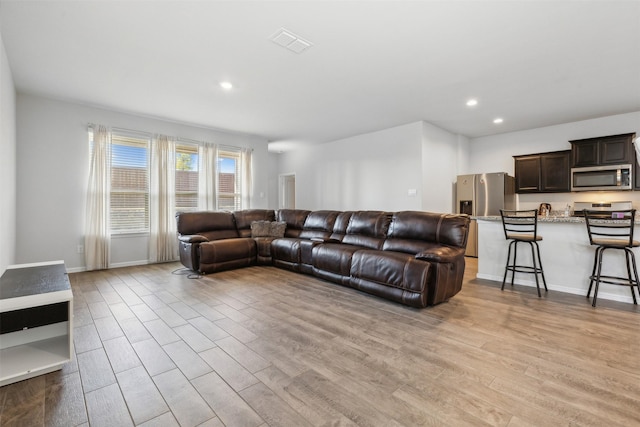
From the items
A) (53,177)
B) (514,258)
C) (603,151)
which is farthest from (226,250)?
(603,151)

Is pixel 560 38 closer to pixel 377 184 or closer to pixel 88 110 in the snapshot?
pixel 377 184

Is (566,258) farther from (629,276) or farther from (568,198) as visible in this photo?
(568,198)

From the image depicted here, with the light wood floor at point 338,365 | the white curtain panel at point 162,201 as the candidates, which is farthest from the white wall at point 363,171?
the white curtain panel at point 162,201

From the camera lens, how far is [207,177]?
19.6 feet

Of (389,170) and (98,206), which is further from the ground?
(389,170)

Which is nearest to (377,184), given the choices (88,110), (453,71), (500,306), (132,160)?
(453,71)

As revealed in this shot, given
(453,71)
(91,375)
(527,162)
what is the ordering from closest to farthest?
(91,375) < (453,71) < (527,162)

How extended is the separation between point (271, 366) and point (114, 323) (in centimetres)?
171

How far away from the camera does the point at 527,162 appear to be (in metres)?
5.96

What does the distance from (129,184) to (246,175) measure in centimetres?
234

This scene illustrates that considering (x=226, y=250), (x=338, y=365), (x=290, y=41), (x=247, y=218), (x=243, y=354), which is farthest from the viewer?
(x=247, y=218)

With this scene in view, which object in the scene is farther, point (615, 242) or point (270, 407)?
point (615, 242)

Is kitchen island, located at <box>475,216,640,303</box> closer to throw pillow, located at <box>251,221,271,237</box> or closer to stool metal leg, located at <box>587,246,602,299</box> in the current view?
stool metal leg, located at <box>587,246,602,299</box>

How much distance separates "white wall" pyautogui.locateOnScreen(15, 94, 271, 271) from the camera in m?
4.17
